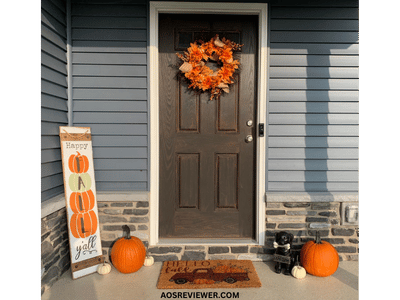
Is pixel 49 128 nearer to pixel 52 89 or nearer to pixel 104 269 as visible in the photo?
pixel 52 89

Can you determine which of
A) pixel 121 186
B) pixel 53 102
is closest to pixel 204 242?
pixel 121 186

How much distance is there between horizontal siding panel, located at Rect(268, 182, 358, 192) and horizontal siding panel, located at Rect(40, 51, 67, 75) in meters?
2.19

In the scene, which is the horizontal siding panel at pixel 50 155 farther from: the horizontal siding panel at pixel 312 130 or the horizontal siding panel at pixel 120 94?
the horizontal siding panel at pixel 312 130

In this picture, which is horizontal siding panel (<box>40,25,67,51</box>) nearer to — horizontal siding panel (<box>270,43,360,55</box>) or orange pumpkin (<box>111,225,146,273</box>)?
orange pumpkin (<box>111,225,146,273</box>)

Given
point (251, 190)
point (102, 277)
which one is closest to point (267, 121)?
point (251, 190)

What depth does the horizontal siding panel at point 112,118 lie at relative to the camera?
111 inches

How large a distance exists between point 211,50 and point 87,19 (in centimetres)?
119

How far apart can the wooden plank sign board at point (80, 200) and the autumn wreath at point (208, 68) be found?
3.65 feet

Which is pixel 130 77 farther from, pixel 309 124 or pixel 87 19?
pixel 309 124

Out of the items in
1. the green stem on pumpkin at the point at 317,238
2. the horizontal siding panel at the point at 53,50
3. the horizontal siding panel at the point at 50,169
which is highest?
the horizontal siding panel at the point at 53,50

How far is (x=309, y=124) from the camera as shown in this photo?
2891mm

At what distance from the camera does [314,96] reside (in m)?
2.88

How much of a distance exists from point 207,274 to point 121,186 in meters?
1.13

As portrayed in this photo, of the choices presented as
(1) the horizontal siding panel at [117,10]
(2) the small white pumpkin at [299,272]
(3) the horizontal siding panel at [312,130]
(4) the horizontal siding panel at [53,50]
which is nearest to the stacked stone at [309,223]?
(2) the small white pumpkin at [299,272]
